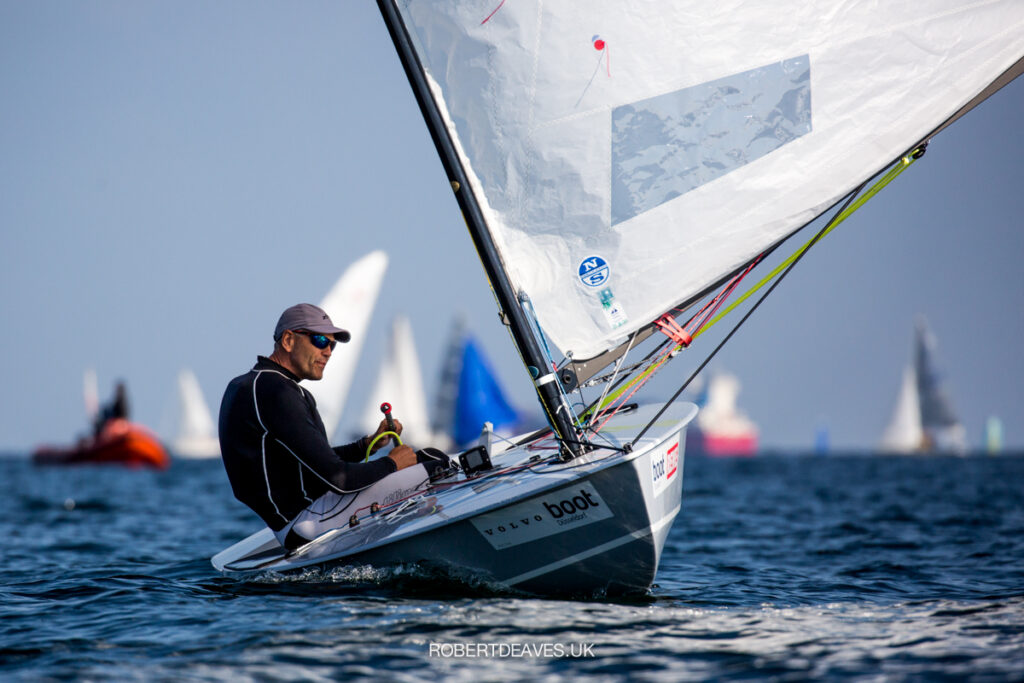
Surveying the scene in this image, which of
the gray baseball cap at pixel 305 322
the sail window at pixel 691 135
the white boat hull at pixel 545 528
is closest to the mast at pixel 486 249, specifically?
the white boat hull at pixel 545 528

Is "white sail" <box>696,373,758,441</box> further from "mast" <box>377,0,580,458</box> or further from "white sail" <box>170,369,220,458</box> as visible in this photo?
"mast" <box>377,0,580,458</box>

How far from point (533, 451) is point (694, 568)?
201 centimetres

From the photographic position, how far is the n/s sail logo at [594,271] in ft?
15.6

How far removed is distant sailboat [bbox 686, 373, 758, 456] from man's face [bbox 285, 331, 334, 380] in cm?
10035

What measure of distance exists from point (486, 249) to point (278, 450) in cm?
159

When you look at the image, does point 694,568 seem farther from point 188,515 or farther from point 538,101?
point 188,515

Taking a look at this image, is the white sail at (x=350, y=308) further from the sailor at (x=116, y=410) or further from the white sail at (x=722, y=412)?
the white sail at (x=722, y=412)

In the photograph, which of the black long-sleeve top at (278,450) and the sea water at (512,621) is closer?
the sea water at (512,621)

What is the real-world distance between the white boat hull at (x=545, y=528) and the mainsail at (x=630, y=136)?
0.56 meters

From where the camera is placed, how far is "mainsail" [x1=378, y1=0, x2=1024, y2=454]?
462 cm

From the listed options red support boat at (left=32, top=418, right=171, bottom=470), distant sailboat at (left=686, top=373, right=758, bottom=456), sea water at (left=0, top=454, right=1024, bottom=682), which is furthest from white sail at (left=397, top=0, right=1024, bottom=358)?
distant sailboat at (left=686, top=373, right=758, bottom=456)

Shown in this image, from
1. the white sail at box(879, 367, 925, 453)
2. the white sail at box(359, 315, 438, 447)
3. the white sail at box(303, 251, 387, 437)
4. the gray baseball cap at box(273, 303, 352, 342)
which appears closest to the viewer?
the gray baseball cap at box(273, 303, 352, 342)

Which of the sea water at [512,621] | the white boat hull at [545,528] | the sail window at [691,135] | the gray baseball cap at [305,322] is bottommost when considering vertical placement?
the sea water at [512,621]

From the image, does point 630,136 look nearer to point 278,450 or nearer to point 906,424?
point 278,450
